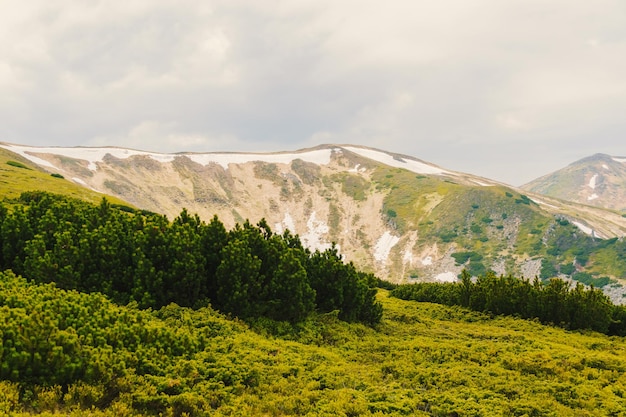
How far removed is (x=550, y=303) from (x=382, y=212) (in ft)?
464

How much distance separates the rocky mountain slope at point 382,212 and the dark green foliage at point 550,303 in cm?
9733

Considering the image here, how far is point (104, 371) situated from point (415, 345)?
41.8 ft

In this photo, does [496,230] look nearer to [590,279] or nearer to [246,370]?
[590,279]

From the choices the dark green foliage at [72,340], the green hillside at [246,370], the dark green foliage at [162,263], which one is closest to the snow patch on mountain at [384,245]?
the dark green foliage at [162,263]

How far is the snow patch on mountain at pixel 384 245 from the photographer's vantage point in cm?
14565

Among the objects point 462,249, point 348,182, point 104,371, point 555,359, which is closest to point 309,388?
point 104,371

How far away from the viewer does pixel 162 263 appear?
59.6ft

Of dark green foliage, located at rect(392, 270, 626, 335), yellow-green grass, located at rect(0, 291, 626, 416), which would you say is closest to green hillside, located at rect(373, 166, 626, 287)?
dark green foliage, located at rect(392, 270, 626, 335)

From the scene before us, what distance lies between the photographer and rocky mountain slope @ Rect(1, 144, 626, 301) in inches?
5148

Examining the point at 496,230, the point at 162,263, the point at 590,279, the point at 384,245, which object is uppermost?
the point at 496,230

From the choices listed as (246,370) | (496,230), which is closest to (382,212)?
(496,230)

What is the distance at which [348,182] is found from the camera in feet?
625

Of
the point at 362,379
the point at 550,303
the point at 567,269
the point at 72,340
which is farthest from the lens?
the point at 567,269

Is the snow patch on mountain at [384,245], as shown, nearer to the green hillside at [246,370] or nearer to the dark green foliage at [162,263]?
the dark green foliage at [162,263]
